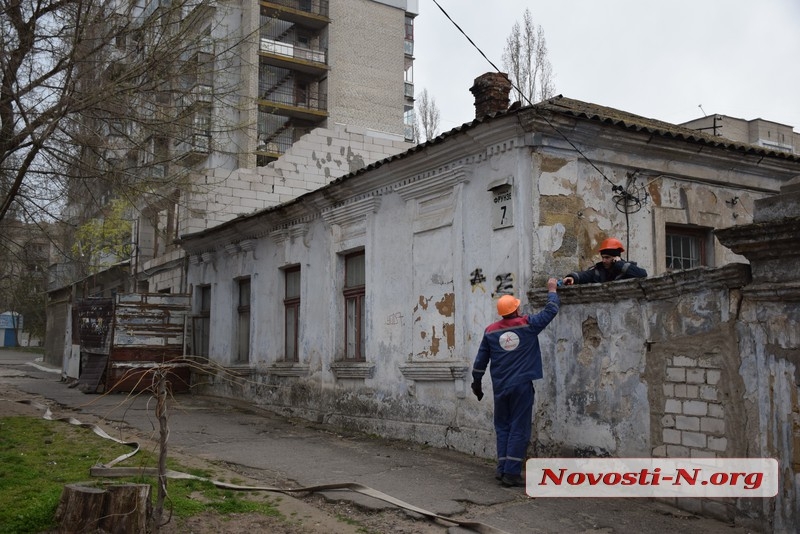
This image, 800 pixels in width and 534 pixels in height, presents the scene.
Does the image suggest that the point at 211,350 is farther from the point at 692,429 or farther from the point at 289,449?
the point at 692,429

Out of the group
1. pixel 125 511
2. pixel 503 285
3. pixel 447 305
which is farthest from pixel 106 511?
pixel 447 305

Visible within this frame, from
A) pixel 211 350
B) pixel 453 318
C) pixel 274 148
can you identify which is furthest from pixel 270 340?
pixel 274 148

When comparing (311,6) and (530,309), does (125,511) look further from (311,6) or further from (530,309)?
(311,6)

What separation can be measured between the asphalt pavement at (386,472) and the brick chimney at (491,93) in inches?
197

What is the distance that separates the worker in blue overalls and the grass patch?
2.39m

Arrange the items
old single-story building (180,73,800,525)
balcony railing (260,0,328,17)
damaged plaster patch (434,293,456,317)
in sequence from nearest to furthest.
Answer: old single-story building (180,73,800,525)
damaged plaster patch (434,293,456,317)
balcony railing (260,0,328,17)

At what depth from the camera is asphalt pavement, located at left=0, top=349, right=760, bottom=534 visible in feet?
20.1

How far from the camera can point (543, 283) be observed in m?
8.48

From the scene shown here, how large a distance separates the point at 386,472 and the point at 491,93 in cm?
586

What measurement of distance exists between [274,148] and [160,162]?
22.8 m

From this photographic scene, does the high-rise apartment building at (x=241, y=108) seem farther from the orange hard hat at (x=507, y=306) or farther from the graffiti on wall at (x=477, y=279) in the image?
the orange hard hat at (x=507, y=306)

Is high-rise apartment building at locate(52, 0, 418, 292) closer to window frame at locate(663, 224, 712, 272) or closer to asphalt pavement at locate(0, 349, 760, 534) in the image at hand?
asphalt pavement at locate(0, 349, 760, 534)

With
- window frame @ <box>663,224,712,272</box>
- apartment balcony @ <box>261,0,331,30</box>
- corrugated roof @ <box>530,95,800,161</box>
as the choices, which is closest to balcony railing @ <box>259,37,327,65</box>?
apartment balcony @ <box>261,0,331,30</box>

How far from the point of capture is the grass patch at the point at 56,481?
5.65 m
